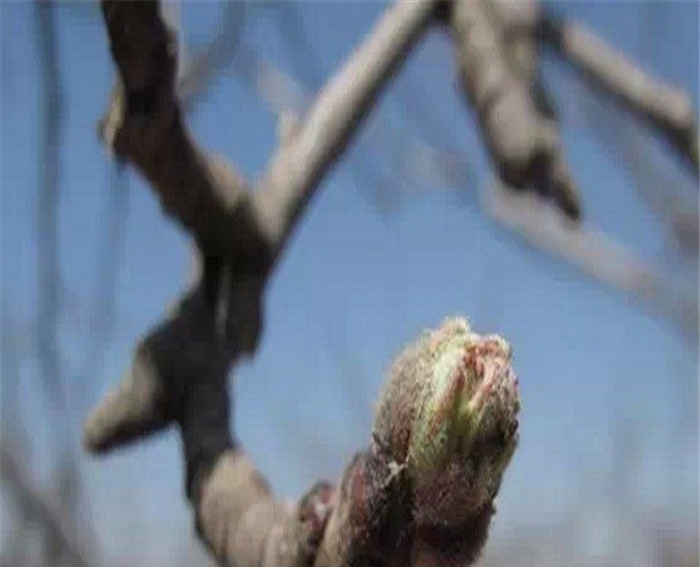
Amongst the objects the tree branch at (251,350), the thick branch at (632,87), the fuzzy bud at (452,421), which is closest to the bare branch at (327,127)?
the tree branch at (251,350)

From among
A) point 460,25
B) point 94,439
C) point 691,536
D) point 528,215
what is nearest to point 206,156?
point 94,439

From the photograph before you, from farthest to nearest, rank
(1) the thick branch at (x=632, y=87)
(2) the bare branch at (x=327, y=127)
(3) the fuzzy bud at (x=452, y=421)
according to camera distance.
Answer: (1) the thick branch at (x=632, y=87) < (2) the bare branch at (x=327, y=127) < (3) the fuzzy bud at (x=452, y=421)

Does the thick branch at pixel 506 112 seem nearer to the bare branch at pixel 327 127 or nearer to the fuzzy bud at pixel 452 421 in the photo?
the bare branch at pixel 327 127

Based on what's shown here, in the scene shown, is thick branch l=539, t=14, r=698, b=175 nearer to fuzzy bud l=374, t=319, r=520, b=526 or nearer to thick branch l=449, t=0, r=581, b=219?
thick branch l=449, t=0, r=581, b=219

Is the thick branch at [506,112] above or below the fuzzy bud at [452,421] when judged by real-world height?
above

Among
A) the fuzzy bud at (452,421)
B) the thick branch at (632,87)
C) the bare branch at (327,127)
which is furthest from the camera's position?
the thick branch at (632,87)

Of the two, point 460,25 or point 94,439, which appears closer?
point 94,439

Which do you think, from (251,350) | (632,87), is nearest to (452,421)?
(251,350)

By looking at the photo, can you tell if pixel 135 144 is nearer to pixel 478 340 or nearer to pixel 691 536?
pixel 478 340
